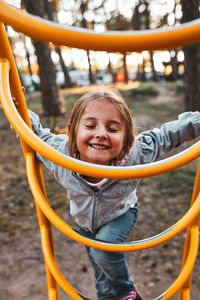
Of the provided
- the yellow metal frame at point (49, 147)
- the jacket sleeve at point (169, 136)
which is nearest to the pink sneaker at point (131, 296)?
the yellow metal frame at point (49, 147)

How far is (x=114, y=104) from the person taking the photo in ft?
4.21

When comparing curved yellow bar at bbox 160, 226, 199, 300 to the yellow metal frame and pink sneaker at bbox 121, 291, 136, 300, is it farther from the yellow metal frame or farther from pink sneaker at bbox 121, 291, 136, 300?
pink sneaker at bbox 121, 291, 136, 300

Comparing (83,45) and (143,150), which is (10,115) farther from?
(143,150)

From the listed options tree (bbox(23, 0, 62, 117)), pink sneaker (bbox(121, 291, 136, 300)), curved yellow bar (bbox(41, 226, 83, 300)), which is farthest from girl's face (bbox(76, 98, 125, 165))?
→ tree (bbox(23, 0, 62, 117))

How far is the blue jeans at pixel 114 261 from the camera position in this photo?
135 cm

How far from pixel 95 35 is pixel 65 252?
6.69 feet

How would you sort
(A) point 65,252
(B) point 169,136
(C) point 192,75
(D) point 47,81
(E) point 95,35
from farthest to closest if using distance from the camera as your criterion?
1. (D) point 47,81
2. (C) point 192,75
3. (A) point 65,252
4. (B) point 169,136
5. (E) point 95,35

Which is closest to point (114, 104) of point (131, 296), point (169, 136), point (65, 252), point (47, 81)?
point (169, 136)

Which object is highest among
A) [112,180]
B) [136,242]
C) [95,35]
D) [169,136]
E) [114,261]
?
[95,35]

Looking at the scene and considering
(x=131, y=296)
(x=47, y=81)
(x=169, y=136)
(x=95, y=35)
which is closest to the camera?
(x=95, y=35)

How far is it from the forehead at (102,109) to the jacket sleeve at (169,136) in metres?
0.18

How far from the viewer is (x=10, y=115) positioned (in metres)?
0.92

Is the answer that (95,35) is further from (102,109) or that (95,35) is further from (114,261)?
(114,261)

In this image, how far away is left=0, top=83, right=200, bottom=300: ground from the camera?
2.08m
